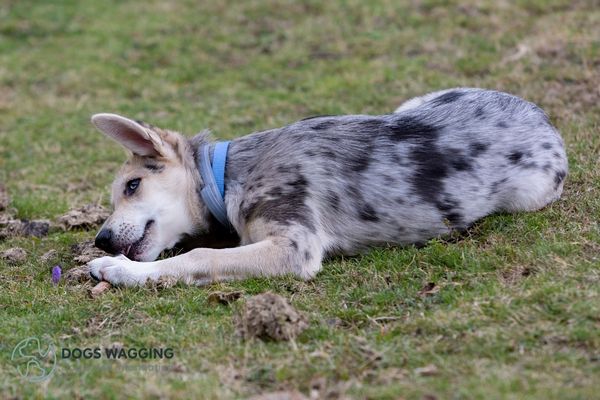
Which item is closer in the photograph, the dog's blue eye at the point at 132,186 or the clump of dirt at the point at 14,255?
the dog's blue eye at the point at 132,186

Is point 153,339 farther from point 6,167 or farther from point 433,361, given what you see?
point 6,167

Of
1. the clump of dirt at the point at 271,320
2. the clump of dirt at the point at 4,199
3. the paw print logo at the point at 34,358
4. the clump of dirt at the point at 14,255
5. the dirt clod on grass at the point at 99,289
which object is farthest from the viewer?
the clump of dirt at the point at 4,199

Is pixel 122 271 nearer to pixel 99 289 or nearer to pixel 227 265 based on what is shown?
pixel 99 289

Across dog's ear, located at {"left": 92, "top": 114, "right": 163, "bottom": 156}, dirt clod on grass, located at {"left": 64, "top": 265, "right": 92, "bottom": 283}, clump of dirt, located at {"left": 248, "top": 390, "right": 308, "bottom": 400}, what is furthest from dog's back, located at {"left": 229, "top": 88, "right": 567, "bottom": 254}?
clump of dirt, located at {"left": 248, "top": 390, "right": 308, "bottom": 400}

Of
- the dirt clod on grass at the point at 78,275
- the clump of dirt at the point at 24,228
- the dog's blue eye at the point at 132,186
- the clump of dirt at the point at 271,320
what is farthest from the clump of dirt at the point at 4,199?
the clump of dirt at the point at 271,320

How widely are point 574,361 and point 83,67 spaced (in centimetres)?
1031

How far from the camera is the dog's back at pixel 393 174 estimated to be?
684 centimetres

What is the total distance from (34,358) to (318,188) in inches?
97.5

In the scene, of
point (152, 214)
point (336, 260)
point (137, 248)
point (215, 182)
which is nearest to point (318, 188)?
point (336, 260)

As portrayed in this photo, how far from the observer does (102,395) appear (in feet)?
16.3

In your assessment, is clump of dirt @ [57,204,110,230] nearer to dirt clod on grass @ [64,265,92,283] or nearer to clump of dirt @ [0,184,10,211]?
clump of dirt @ [0,184,10,211]

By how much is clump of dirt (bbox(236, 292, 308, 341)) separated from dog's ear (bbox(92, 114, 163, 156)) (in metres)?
2.02

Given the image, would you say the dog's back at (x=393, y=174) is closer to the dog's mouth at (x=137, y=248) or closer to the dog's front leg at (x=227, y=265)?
the dog's front leg at (x=227, y=265)

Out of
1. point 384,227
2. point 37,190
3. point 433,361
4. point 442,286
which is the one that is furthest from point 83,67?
point 433,361
